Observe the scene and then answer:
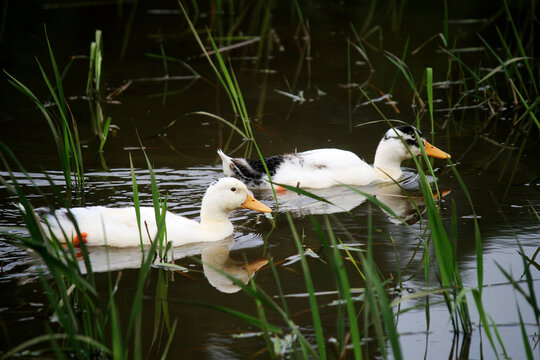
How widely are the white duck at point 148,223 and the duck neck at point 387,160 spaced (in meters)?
2.21

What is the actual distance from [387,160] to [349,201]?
3.45ft

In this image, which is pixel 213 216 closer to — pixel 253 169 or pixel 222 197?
pixel 222 197

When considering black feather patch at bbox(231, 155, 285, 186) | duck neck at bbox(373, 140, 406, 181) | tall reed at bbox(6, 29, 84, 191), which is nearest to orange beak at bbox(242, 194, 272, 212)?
black feather patch at bbox(231, 155, 285, 186)

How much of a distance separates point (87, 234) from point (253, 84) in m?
5.65

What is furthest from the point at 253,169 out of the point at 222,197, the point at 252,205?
the point at 222,197

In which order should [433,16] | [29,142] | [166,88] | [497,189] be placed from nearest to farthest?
[497,189] → [29,142] → [166,88] → [433,16]

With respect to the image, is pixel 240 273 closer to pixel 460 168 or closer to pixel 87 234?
pixel 87 234

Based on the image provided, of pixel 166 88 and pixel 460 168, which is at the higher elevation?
pixel 166 88

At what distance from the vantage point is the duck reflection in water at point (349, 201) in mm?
6820

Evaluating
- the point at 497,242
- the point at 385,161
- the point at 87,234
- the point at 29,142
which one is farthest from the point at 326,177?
the point at 29,142

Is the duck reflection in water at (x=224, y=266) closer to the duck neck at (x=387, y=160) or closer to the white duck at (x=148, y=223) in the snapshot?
the white duck at (x=148, y=223)

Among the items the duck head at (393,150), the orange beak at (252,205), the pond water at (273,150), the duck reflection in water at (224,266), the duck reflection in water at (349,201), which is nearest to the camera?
the pond water at (273,150)

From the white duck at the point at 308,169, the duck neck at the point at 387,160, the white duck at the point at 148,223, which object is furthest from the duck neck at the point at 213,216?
the duck neck at the point at 387,160

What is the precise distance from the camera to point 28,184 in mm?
7234
